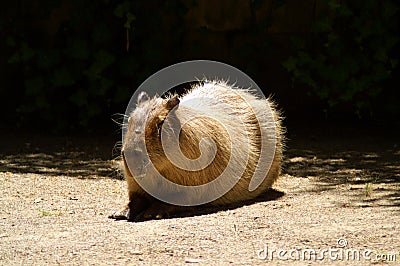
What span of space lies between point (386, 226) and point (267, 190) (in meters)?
1.46

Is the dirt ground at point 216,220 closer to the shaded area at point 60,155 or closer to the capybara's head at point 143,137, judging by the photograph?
the shaded area at point 60,155

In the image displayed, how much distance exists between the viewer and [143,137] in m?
4.64

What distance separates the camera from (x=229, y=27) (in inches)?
330

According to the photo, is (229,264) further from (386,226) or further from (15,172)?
(15,172)

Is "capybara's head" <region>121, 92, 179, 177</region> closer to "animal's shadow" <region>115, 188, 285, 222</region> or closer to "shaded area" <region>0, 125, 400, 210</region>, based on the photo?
"animal's shadow" <region>115, 188, 285, 222</region>

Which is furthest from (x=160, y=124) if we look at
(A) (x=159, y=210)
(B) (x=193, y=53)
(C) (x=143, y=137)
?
(B) (x=193, y=53)

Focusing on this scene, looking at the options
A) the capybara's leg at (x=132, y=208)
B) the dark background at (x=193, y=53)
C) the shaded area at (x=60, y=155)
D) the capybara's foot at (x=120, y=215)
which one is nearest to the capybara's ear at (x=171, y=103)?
the capybara's leg at (x=132, y=208)

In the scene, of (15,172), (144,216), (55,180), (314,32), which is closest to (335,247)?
(144,216)

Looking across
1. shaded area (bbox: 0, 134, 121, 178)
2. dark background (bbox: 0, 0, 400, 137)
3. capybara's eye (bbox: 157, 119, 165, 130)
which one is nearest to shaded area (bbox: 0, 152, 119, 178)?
shaded area (bbox: 0, 134, 121, 178)

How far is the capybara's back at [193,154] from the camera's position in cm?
468

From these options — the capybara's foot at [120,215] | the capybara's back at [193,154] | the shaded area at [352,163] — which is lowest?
the capybara's foot at [120,215]

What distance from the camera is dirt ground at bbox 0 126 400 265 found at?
371 centimetres

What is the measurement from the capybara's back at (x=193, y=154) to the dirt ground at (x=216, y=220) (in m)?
0.18

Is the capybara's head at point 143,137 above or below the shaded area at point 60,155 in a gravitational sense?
above
